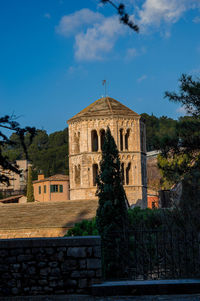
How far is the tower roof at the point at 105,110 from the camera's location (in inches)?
1849

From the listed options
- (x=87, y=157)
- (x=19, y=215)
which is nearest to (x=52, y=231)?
(x=19, y=215)

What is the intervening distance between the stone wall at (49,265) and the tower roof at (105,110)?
131 feet

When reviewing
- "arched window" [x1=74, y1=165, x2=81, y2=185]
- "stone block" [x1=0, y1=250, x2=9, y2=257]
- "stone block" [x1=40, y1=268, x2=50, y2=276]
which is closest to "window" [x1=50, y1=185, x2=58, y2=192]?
"arched window" [x1=74, y1=165, x2=81, y2=185]

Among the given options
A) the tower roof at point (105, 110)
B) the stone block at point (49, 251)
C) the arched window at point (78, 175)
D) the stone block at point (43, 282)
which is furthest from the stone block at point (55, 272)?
the arched window at point (78, 175)

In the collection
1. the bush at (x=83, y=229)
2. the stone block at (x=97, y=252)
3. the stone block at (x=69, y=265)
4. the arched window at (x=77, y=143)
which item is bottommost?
the bush at (x=83, y=229)

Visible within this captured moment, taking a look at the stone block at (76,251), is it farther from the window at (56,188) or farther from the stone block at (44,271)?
the window at (56,188)

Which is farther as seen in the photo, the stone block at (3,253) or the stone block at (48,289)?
the stone block at (3,253)

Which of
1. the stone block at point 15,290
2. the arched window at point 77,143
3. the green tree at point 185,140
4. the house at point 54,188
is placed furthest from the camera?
the house at point 54,188

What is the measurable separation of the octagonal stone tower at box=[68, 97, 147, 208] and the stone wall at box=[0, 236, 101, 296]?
3895 centimetres

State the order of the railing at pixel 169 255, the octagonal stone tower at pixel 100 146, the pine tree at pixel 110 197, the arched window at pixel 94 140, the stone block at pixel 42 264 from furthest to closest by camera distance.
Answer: the arched window at pixel 94 140 → the octagonal stone tower at pixel 100 146 → the pine tree at pixel 110 197 → the railing at pixel 169 255 → the stone block at pixel 42 264

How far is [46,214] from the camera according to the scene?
28.5 meters

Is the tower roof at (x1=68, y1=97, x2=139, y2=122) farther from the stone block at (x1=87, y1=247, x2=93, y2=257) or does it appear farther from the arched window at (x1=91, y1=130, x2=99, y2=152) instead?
the stone block at (x1=87, y1=247, x2=93, y2=257)

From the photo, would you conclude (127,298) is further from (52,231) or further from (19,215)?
(19,215)

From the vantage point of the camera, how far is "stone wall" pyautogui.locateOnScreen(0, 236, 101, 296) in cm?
718
